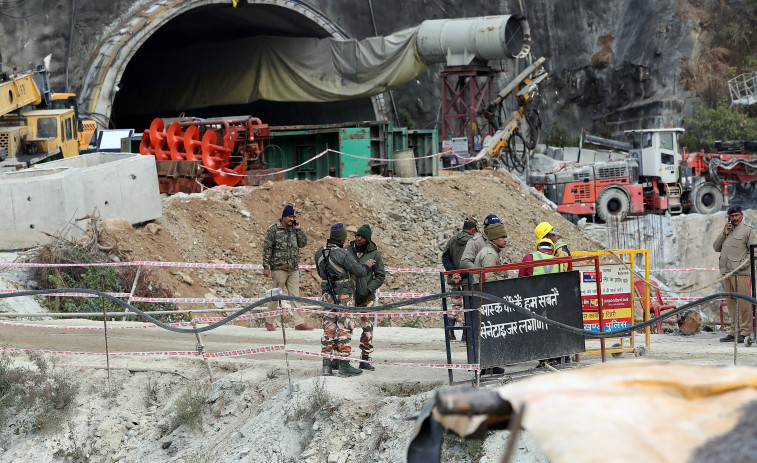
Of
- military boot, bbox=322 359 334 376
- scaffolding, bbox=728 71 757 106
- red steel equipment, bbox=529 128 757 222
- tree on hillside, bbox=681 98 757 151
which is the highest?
scaffolding, bbox=728 71 757 106

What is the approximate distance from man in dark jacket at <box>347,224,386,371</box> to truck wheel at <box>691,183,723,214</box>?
83.2ft

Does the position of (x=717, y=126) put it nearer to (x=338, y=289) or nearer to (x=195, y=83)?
(x=195, y=83)

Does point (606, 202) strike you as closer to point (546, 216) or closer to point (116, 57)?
point (546, 216)

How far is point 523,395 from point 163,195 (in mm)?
20506

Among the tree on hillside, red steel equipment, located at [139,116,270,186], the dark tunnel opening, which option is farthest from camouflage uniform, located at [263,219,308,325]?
the tree on hillside

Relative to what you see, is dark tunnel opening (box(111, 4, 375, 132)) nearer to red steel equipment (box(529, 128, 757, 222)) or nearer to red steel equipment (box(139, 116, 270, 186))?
red steel equipment (box(529, 128, 757, 222))

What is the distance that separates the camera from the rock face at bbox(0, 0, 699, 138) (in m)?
42.0

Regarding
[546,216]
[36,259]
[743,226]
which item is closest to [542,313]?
[743,226]

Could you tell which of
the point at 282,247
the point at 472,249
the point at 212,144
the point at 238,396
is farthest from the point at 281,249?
the point at 212,144

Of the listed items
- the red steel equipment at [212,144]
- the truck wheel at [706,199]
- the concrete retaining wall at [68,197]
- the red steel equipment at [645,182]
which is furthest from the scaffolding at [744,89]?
the concrete retaining wall at [68,197]

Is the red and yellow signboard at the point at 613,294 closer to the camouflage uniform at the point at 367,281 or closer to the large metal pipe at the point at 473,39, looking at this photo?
the camouflage uniform at the point at 367,281

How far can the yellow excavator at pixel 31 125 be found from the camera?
22656 millimetres

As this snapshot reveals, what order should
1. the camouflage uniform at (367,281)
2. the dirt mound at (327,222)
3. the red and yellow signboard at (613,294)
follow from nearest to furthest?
A: 1. the camouflage uniform at (367,281)
2. the red and yellow signboard at (613,294)
3. the dirt mound at (327,222)

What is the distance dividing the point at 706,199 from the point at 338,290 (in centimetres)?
2667
